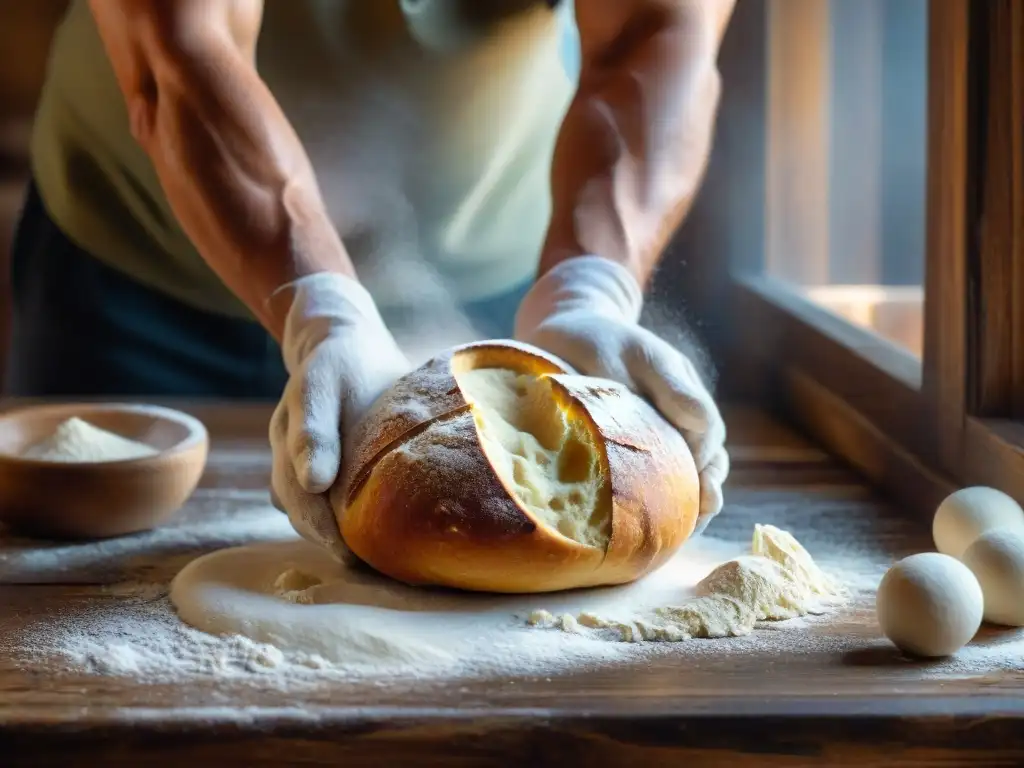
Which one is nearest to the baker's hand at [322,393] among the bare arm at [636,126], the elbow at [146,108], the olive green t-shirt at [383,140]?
the bare arm at [636,126]

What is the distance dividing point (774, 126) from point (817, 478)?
0.74 m

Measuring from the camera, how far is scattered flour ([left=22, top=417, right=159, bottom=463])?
1038 millimetres

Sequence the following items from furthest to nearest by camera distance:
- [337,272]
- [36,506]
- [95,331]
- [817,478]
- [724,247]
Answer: [724,247], [95,331], [817,478], [337,272], [36,506]

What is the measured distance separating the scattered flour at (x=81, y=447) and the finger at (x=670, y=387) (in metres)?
0.43

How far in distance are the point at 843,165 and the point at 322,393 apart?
129 cm

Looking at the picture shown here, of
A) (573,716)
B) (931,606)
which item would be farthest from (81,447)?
(931,606)

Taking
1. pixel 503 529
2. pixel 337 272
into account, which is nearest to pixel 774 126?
pixel 337 272

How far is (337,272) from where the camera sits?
3.75ft

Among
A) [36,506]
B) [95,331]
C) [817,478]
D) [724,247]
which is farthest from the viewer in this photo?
[724,247]

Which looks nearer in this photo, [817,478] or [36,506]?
[36,506]

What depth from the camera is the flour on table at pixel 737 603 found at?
80 centimetres

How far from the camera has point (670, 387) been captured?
928 millimetres

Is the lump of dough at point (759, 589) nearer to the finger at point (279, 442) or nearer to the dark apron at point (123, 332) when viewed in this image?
the finger at point (279, 442)

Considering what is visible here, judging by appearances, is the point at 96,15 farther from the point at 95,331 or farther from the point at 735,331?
the point at 735,331
